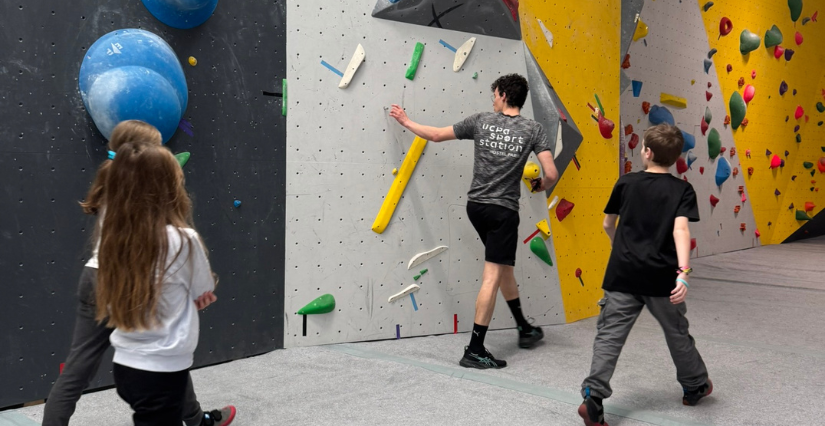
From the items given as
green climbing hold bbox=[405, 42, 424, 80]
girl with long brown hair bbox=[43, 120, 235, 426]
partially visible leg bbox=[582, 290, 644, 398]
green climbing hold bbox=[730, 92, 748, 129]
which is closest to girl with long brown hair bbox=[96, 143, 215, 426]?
girl with long brown hair bbox=[43, 120, 235, 426]

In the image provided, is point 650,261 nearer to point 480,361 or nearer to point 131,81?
point 480,361

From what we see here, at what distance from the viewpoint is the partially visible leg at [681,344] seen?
2.57 metres

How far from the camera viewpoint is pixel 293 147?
3318 mm

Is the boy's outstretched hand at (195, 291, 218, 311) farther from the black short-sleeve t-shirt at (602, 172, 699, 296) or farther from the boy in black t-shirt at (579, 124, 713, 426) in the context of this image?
the black short-sleeve t-shirt at (602, 172, 699, 296)

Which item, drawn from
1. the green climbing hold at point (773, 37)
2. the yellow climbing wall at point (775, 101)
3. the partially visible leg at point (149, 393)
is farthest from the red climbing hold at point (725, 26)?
the partially visible leg at point (149, 393)

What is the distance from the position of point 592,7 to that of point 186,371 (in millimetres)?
3580

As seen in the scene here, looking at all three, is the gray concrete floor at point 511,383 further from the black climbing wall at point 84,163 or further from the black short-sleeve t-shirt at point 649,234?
the black short-sleeve t-shirt at point 649,234

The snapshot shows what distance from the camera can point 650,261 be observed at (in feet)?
8.34

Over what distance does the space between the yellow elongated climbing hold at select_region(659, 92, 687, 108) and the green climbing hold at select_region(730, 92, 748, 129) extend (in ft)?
3.60

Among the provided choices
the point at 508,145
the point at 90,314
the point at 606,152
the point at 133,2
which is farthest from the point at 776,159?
the point at 90,314

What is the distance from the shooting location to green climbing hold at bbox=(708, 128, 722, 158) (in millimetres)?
7371

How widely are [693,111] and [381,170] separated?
15.4 ft

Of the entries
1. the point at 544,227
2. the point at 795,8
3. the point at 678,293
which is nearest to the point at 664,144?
the point at 678,293

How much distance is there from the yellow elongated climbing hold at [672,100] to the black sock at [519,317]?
12.5 ft
